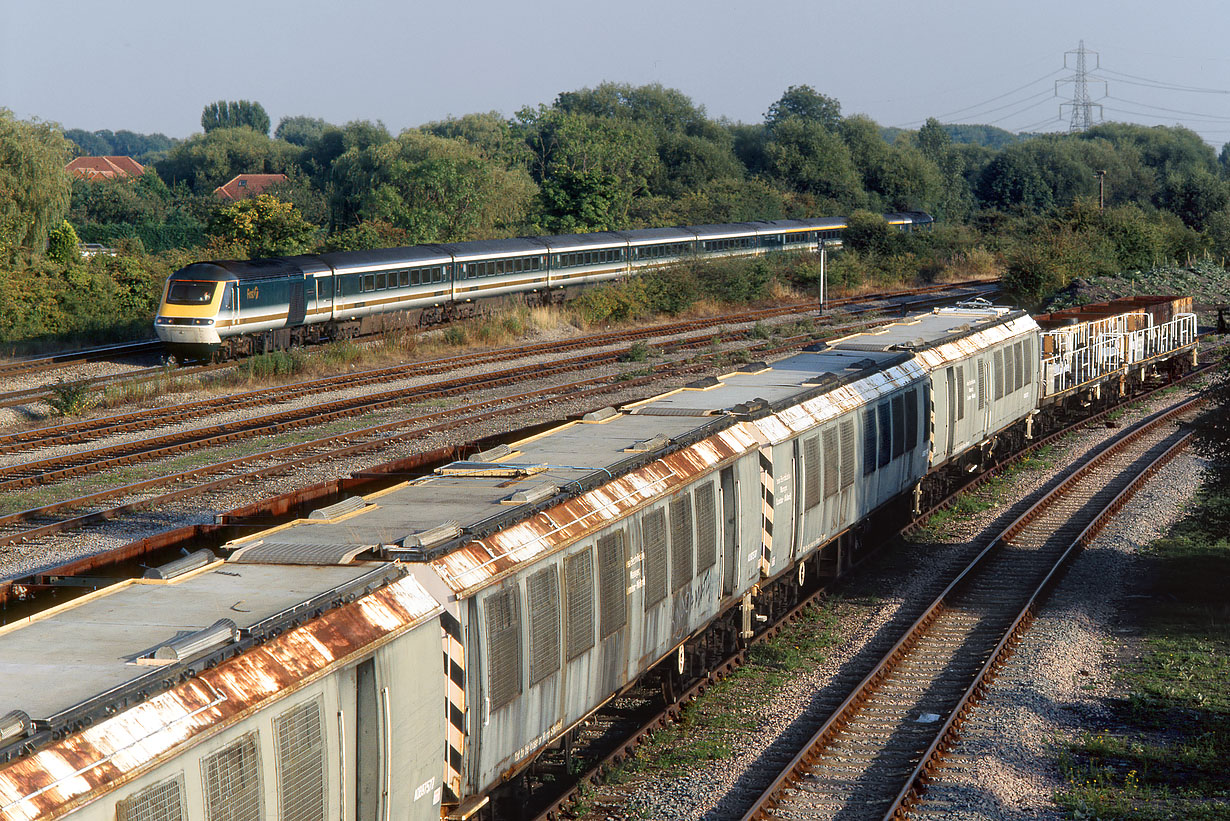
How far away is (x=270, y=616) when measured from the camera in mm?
6547

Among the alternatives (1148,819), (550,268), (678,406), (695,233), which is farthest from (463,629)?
(695,233)

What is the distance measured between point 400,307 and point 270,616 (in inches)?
1365

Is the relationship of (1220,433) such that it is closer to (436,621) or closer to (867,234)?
(436,621)

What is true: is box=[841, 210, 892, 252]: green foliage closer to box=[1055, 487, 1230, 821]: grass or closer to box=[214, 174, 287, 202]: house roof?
box=[1055, 487, 1230, 821]: grass

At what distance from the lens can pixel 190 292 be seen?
33.0 m

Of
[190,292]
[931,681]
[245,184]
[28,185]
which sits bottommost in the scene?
[931,681]

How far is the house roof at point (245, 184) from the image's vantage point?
117194 millimetres

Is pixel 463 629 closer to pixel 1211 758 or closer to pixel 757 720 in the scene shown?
pixel 757 720

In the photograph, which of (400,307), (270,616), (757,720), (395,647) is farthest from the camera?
(400,307)

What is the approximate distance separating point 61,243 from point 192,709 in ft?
162

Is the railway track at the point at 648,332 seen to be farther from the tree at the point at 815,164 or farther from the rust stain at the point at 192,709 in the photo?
the tree at the point at 815,164

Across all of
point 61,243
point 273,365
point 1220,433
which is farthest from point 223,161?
point 1220,433

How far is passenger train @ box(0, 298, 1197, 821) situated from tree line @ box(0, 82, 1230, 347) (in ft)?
119

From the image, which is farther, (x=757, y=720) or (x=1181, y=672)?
(x=1181, y=672)
